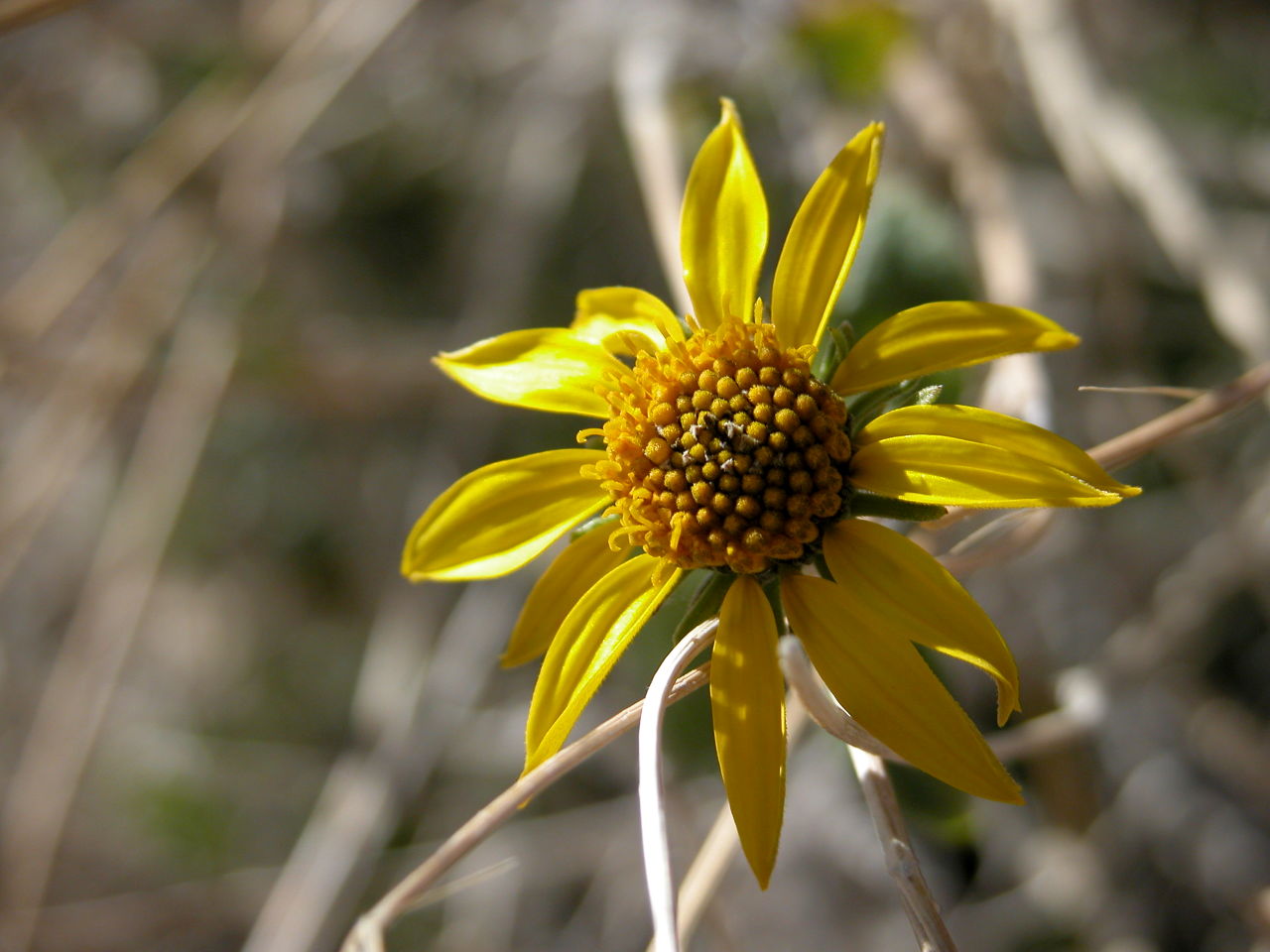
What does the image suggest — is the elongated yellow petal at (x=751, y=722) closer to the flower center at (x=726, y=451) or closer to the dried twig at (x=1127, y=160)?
the flower center at (x=726, y=451)

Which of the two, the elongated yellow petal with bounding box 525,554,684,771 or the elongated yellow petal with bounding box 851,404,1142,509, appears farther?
the elongated yellow petal with bounding box 525,554,684,771

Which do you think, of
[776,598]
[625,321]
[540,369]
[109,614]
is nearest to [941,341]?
[776,598]

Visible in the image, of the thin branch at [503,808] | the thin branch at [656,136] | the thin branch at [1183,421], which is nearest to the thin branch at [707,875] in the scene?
the thin branch at [503,808]

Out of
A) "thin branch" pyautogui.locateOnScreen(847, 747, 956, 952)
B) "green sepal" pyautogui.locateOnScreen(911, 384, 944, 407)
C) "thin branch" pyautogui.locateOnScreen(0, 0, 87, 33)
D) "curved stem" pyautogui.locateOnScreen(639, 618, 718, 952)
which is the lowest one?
Answer: "thin branch" pyautogui.locateOnScreen(847, 747, 956, 952)

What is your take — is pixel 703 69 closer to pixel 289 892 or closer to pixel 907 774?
pixel 907 774

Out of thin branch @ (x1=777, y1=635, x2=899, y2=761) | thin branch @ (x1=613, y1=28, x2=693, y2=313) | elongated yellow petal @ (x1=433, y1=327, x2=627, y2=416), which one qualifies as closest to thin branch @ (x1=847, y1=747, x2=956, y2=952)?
thin branch @ (x1=777, y1=635, x2=899, y2=761)

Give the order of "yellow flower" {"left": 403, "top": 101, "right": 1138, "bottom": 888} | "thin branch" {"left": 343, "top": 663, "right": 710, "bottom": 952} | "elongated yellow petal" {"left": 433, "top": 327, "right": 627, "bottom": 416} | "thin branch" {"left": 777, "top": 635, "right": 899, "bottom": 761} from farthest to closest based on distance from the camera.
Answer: "elongated yellow petal" {"left": 433, "top": 327, "right": 627, "bottom": 416}, "thin branch" {"left": 343, "top": 663, "right": 710, "bottom": 952}, "yellow flower" {"left": 403, "top": 101, "right": 1138, "bottom": 888}, "thin branch" {"left": 777, "top": 635, "right": 899, "bottom": 761}

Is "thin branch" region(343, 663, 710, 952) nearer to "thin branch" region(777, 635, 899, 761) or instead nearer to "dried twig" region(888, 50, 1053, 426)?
"thin branch" region(777, 635, 899, 761)

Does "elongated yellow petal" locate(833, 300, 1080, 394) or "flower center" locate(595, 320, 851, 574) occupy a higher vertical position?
"elongated yellow petal" locate(833, 300, 1080, 394)

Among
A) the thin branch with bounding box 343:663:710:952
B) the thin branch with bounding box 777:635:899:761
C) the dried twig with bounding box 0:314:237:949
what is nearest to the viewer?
the thin branch with bounding box 777:635:899:761
